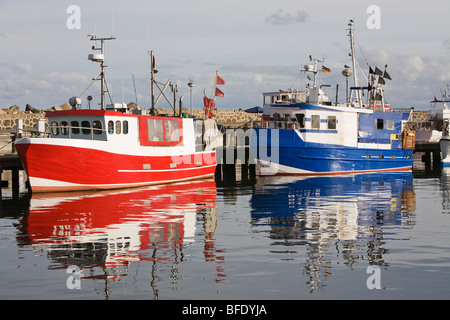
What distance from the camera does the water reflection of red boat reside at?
50.0 ft

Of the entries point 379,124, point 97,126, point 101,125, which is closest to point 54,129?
point 97,126

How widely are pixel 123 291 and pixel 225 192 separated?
2061 cm

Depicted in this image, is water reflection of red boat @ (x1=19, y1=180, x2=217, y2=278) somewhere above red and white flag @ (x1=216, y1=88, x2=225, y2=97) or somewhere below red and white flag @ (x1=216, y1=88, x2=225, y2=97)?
below

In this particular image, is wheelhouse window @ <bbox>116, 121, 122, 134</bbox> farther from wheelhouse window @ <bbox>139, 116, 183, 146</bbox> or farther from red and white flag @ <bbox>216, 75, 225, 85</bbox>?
red and white flag @ <bbox>216, 75, 225, 85</bbox>

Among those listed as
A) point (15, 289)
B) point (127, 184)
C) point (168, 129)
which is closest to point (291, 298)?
point (15, 289)

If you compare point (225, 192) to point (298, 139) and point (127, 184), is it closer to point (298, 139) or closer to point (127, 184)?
point (127, 184)

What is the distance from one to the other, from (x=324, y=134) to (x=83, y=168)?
17738mm

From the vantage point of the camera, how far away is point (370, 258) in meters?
14.7

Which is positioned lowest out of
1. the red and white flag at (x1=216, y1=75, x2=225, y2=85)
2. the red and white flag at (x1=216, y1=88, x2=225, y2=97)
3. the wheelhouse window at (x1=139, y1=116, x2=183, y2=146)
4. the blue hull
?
the blue hull

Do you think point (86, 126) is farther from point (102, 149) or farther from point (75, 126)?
point (102, 149)

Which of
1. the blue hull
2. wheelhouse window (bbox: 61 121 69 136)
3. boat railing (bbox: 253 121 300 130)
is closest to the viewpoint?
wheelhouse window (bbox: 61 121 69 136)

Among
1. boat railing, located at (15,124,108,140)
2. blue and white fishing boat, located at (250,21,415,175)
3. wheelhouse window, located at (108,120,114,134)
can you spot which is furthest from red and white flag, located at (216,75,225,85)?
boat railing, located at (15,124,108,140)

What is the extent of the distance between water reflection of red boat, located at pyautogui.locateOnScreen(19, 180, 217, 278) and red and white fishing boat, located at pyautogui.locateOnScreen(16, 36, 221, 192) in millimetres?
778
